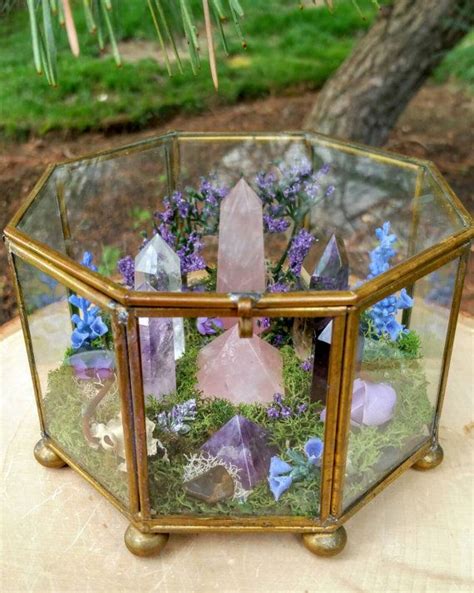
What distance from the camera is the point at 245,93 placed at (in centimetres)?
285

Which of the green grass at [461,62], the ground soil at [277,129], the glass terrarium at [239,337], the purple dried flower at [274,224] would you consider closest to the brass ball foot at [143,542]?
the glass terrarium at [239,337]

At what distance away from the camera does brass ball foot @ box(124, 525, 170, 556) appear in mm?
914

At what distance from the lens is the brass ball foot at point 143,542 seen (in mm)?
914

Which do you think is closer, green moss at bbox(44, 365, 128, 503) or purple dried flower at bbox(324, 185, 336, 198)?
green moss at bbox(44, 365, 128, 503)

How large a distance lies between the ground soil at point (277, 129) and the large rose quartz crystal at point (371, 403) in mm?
1108

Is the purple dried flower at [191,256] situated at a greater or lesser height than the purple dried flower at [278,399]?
greater

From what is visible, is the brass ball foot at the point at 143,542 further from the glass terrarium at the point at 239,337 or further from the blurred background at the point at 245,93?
the blurred background at the point at 245,93

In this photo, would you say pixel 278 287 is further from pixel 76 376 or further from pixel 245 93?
pixel 245 93

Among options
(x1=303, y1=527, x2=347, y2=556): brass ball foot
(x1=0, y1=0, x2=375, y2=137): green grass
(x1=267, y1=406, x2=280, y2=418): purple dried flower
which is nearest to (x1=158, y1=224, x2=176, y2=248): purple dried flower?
(x1=267, y1=406, x2=280, y2=418): purple dried flower

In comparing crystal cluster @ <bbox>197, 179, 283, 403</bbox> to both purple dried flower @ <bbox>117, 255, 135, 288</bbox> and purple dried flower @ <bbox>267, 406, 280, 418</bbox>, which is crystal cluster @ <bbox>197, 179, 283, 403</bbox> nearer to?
purple dried flower @ <bbox>267, 406, 280, 418</bbox>

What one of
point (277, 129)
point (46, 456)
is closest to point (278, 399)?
point (46, 456)

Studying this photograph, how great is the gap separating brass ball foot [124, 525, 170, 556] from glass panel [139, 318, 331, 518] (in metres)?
0.05

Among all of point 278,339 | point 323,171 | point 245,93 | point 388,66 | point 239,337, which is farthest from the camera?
point 245,93

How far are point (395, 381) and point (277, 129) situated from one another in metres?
1.82
